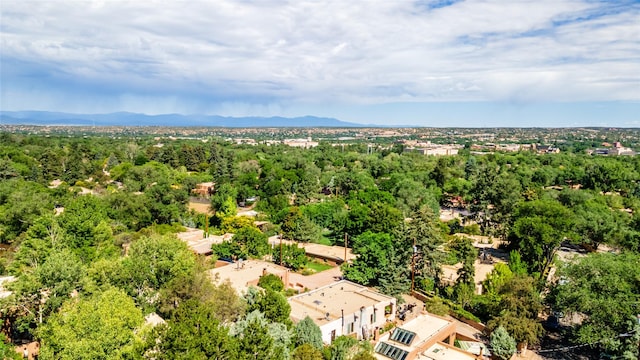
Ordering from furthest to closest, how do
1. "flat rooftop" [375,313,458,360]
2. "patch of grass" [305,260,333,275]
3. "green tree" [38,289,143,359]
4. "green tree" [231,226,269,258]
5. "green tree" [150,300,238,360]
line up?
"patch of grass" [305,260,333,275]
"green tree" [231,226,269,258]
"flat rooftop" [375,313,458,360]
"green tree" [38,289,143,359]
"green tree" [150,300,238,360]

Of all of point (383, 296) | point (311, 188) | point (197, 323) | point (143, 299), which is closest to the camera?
point (197, 323)

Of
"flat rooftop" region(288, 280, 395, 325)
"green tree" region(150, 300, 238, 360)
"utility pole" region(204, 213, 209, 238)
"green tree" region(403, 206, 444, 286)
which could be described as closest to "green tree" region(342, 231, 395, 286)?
"flat rooftop" region(288, 280, 395, 325)

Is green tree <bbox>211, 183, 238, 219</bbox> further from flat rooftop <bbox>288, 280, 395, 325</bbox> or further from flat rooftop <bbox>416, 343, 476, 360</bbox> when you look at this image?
flat rooftop <bbox>416, 343, 476, 360</bbox>

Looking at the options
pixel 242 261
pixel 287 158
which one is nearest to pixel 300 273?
pixel 242 261

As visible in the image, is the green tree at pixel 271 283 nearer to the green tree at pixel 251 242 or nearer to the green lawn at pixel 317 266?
the green tree at pixel 251 242

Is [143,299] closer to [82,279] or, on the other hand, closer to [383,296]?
[82,279]

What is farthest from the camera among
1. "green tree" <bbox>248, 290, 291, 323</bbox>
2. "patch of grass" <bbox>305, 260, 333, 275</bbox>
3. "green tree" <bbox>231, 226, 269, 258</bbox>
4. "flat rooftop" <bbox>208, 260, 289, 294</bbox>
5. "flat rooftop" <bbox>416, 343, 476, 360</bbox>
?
"patch of grass" <bbox>305, 260, 333, 275</bbox>

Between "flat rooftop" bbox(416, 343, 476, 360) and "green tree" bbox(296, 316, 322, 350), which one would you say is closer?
"green tree" bbox(296, 316, 322, 350)

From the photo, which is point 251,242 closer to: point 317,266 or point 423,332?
point 317,266
